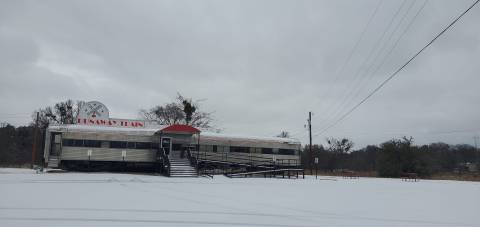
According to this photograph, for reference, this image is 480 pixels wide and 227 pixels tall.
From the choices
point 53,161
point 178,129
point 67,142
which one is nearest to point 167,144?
point 178,129

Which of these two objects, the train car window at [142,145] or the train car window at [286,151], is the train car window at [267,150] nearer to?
the train car window at [286,151]

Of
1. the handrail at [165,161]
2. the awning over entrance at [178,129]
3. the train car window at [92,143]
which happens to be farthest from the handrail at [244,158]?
the train car window at [92,143]

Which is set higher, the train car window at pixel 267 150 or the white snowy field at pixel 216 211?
the train car window at pixel 267 150

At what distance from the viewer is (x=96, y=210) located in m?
11.1

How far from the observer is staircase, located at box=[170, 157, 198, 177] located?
2959 cm

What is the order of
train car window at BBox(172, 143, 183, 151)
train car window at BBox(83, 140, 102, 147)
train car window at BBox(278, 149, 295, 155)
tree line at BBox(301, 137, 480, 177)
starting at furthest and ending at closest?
tree line at BBox(301, 137, 480, 177) → train car window at BBox(278, 149, 295, 155) → train car window at BBox(172, 143, 183, 151) → train car window at BBox(83, 140, 102, 147)

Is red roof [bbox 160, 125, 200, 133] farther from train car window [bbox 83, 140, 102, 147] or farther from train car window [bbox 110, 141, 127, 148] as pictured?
train car window [bbox 83, 140, 102, 147]

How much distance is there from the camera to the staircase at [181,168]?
2959 cm

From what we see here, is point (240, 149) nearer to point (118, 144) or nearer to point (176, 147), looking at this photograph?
point (176, 147)

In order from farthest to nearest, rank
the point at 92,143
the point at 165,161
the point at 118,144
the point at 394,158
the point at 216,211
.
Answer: the point at 394,158 < the point at 118,144 < the point at 92,143 < the point at 165,161 < the point at 216,211

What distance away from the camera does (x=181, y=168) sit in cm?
3038

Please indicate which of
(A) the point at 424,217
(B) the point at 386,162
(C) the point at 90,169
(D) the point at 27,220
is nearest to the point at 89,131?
(C) the point at 90,169

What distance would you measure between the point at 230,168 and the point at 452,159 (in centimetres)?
5443

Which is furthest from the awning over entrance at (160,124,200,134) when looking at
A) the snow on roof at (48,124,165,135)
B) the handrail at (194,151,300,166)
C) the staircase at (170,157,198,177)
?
the handrail at (194,151,300,166)
